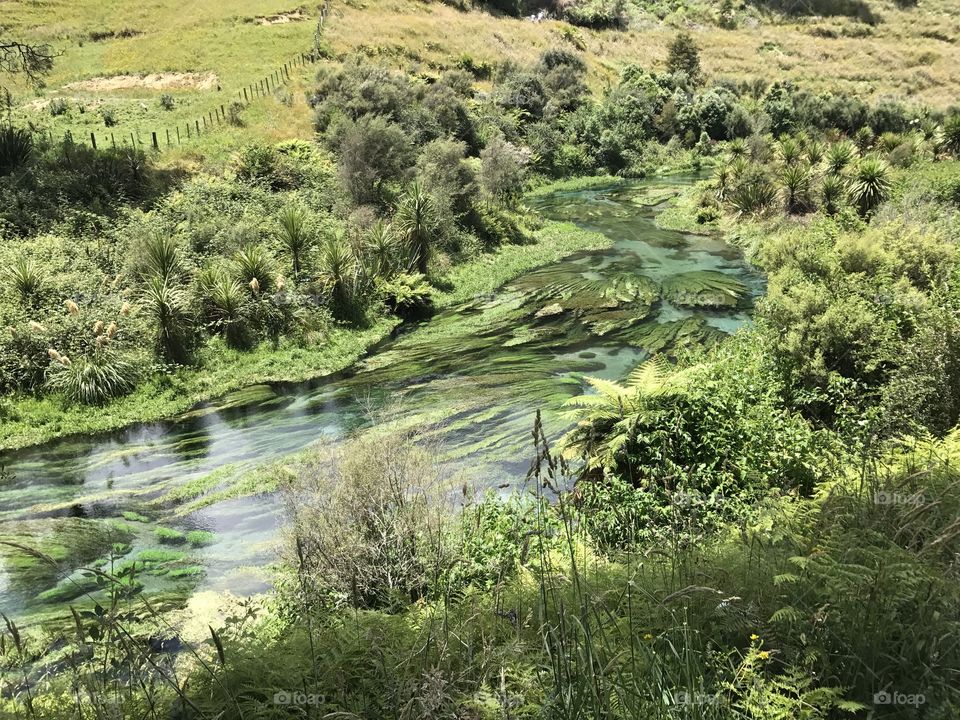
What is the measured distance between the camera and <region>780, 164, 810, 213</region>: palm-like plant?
21.4m

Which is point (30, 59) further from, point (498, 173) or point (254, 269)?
point (498, 173)

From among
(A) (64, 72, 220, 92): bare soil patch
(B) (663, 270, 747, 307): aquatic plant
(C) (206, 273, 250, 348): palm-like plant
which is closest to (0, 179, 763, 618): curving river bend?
(B) (663, 270, 747, 307): aquatic plant

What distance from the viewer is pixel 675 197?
106 feet

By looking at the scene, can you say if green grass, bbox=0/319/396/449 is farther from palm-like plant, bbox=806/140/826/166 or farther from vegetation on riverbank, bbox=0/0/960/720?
palm-like plant, bbox=806/140/826/166

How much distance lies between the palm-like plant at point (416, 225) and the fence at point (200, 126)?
1075 centimetres

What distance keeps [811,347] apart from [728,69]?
6665 cm

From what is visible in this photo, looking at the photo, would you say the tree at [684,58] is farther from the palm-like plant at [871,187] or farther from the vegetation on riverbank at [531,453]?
the palm-like plant at [871,187]

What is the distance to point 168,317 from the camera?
43.1ft

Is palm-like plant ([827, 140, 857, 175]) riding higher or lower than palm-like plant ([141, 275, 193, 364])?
higher

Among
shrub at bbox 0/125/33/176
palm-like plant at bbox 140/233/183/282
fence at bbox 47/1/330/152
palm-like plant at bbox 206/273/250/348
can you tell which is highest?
fence at bbox 47/1/330/152

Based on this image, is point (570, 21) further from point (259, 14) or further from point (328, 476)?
point (328, 476)

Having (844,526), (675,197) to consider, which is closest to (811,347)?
(844,526)

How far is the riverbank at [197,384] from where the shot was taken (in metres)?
11.2

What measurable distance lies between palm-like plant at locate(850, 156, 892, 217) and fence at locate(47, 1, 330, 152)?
25.2 m
